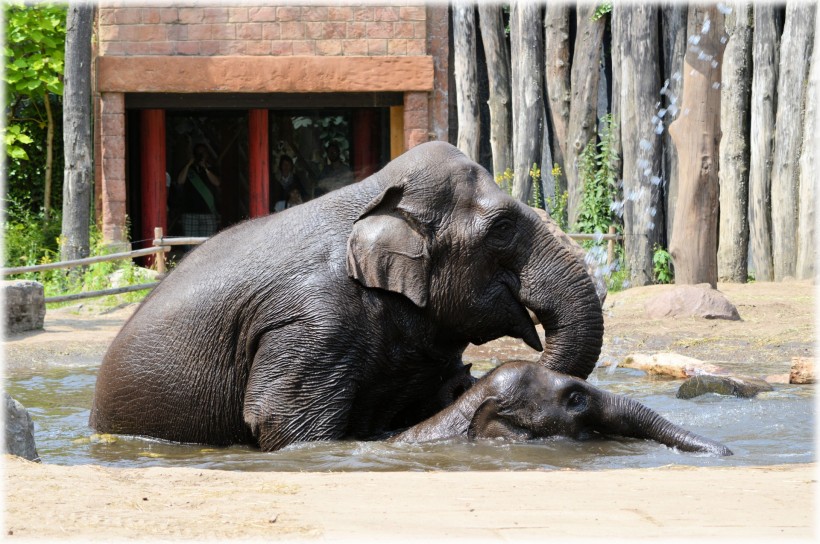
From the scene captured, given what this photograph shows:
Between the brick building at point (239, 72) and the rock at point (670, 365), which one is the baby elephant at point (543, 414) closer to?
the rock at point (670, 365)

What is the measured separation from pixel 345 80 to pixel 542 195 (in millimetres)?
3507

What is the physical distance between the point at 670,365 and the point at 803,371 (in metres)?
1.12

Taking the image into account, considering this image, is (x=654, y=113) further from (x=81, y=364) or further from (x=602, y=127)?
(x=81, y=364)

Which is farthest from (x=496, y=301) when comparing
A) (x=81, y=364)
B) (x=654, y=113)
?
(x=654, y=113)

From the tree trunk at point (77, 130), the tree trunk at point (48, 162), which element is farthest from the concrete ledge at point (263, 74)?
the tree trunk at point (48, 162)

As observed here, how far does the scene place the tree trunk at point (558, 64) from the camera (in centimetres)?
1700

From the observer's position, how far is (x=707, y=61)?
13.2 m

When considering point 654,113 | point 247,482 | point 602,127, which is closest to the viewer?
point 247,482

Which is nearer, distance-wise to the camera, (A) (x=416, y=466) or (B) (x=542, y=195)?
(A) (x=416, y=466)

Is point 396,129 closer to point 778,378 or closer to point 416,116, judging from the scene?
point 416,116

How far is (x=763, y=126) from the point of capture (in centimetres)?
1505

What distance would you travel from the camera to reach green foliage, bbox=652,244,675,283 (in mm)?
15242

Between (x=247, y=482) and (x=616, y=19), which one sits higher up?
(x=616, y=19)

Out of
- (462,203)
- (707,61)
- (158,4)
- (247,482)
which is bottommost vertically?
(247,482)
